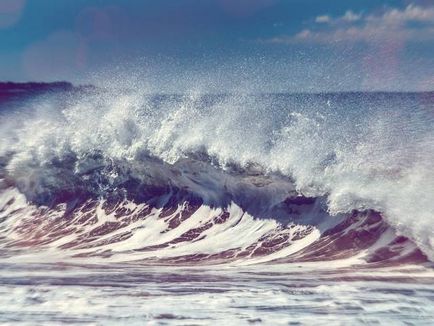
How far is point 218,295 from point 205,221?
3798mm

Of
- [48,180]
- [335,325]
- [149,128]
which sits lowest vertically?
[335,325]

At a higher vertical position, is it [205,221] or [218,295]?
[205,221]

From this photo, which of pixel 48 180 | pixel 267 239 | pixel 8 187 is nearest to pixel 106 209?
pixel 48 180

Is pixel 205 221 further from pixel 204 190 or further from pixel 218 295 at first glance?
pixel 218 295

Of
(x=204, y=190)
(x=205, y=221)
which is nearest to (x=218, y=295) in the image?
(x=205, y=221)

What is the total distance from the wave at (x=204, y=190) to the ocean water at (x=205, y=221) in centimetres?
3

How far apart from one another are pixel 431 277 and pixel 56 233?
669cm

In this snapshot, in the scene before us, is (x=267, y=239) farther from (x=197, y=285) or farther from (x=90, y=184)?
(x=90, y=184)

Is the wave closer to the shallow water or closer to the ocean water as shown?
the ocean water

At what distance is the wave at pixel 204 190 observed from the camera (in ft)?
27.1

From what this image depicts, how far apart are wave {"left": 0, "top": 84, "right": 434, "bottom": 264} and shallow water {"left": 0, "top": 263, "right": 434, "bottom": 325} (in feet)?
2.70

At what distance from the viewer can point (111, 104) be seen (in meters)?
14.3

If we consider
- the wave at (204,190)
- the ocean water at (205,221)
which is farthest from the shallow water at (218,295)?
the wave at (204,190)

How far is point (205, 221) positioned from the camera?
9.80 meters
